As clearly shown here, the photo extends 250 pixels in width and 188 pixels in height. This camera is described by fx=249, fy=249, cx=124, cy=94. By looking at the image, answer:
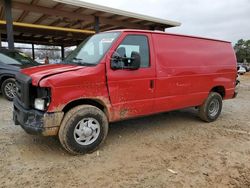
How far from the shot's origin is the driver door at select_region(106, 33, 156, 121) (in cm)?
424

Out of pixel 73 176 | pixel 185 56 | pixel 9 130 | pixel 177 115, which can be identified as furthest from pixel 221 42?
pixel 9 130

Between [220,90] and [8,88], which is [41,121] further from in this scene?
[8,88]

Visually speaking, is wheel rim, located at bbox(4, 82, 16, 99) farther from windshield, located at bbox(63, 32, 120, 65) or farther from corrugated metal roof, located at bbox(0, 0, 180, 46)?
windshield, located at bbox(63, 32, 120, 65)

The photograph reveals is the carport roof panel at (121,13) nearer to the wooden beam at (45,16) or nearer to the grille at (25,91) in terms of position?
the wooden beam at (45,16)

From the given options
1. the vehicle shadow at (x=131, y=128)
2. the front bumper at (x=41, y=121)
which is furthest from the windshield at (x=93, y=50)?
the vehicle shadow at (x=131, y=128)

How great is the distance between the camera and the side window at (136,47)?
4.39 metres

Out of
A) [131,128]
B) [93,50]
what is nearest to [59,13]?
[93,50]

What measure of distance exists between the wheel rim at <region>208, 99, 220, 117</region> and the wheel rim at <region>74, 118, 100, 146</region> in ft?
10.8

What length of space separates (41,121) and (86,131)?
0.72m

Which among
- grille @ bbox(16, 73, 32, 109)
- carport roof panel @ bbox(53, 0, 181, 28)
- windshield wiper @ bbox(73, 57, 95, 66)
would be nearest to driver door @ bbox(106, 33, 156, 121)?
windshield wiper @ bbox(73, 57, 95, 66)

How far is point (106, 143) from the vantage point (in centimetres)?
455

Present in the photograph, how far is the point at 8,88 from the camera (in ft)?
26.0

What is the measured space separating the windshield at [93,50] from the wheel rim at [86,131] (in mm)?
970

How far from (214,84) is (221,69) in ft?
1.42
